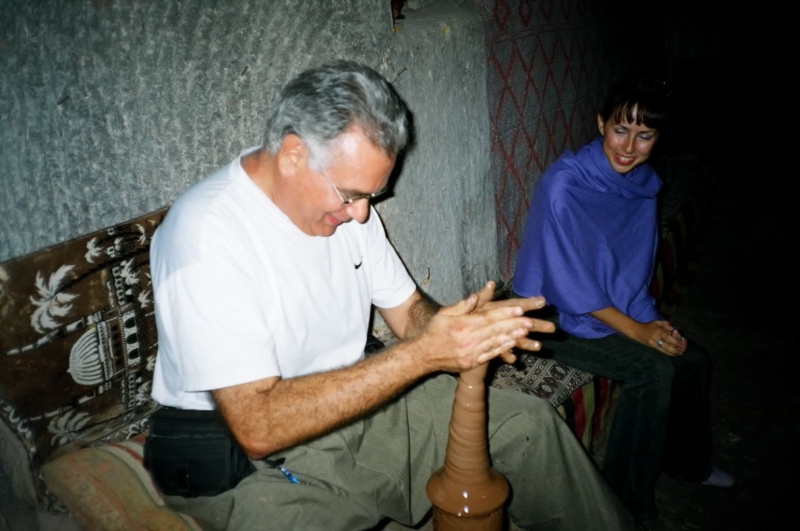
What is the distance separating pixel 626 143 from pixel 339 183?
1713mm

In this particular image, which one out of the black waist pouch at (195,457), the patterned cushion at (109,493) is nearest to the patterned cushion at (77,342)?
the patterned cushion at (109,493)

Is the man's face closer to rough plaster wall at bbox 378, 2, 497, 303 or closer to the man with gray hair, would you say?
the man with gray hair

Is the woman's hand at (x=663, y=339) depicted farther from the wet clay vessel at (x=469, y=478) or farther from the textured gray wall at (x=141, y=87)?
the textured gray wall at (x=141, y=87)

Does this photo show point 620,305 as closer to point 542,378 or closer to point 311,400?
point 542,378

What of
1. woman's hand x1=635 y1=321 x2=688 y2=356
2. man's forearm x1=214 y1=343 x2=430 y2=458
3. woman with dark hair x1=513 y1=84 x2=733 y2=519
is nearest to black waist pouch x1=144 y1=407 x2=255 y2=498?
man's forearm x1=214 y1=343 x2=430 y2=458

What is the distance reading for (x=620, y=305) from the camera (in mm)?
2777

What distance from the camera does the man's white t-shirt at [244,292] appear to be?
57.1 inches

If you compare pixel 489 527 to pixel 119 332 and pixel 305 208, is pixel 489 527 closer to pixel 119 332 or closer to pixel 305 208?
pixel 305 208

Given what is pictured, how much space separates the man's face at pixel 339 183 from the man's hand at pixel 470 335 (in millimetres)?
430

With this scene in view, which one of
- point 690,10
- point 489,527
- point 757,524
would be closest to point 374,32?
point 489,527

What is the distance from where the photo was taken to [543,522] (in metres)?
2.01

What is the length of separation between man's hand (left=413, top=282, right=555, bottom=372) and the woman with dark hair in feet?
3.65

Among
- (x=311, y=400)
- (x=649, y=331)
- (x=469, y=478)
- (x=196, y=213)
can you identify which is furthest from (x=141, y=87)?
(x=649, y=331)

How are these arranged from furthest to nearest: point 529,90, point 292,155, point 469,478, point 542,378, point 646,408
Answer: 1. point 529,90
2. point 542,378
3. point 646,408
4. point 469,478
5. point 292,155
